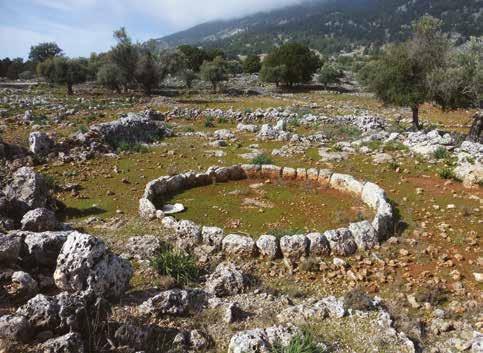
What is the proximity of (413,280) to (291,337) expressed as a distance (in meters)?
4.56

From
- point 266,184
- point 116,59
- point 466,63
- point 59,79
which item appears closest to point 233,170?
point 266,184

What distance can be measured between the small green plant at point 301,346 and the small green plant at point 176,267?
137 inches

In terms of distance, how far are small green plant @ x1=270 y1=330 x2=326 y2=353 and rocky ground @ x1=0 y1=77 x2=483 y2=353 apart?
1.6 inches

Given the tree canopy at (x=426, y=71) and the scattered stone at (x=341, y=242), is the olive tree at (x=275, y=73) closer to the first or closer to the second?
the tree canopy at (x=426, y=71)

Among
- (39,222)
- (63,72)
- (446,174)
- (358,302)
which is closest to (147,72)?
(63,72)

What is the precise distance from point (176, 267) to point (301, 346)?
13.5 ft

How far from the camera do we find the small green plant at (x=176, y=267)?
9470 millimetres

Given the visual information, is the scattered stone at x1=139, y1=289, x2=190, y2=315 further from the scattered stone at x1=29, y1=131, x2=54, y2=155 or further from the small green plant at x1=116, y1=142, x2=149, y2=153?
the scattered stone at x1=29, y1=131, x2=54, y2=155

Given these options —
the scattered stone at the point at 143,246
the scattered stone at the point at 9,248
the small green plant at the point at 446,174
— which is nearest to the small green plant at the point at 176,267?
the scattered stone at the point at 143,246

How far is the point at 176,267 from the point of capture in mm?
9578

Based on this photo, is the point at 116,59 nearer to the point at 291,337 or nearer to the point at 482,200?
the point at 482,200

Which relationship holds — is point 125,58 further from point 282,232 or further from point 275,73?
point 282,232

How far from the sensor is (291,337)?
667 cm

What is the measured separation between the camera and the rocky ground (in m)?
6.83
